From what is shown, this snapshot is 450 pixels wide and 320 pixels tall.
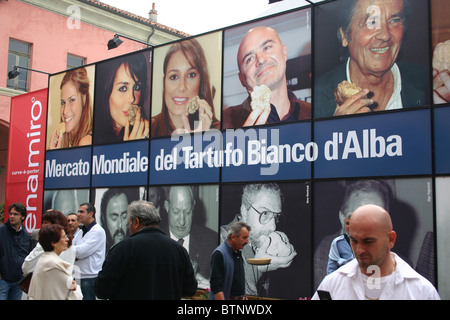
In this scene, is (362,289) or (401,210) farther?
(401,210)

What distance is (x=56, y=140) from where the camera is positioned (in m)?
12.8

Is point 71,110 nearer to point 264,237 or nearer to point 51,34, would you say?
point 264,237

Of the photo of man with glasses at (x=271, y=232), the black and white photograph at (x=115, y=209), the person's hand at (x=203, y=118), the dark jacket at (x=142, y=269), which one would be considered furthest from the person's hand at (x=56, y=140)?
the dark jacket at (x=142, y=269)

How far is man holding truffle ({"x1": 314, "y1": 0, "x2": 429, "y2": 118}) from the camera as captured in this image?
24.0 ft

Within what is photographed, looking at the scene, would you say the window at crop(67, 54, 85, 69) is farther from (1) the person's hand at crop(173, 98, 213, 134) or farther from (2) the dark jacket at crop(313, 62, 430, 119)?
(2) the dark jacket at crop(313, 62, 430, 119)

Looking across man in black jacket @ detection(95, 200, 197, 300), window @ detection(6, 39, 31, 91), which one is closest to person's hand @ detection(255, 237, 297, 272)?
man in black jacket @ detection(95, 200, 197, 300)

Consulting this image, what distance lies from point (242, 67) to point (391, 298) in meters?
7.24

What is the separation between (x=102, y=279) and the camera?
13.0ft

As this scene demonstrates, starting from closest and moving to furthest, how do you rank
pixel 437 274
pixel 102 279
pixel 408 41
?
1. pixel 102 279
2. pixel 437 274
3. pixel 408 41

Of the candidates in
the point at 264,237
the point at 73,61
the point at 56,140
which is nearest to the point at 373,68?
the point at 264,237

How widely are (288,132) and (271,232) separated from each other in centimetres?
162

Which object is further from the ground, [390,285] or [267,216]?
[267,216]
